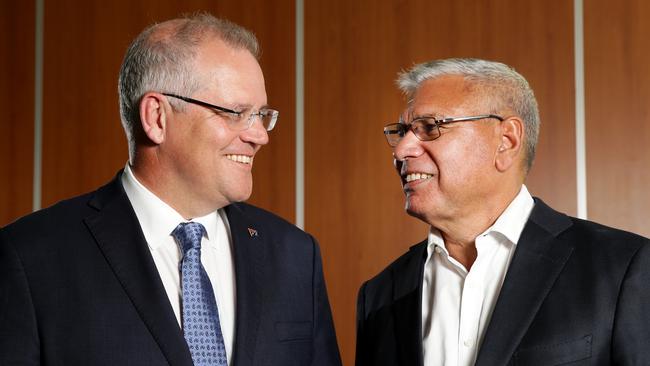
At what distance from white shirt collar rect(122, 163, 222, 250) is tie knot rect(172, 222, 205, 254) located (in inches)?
0.6

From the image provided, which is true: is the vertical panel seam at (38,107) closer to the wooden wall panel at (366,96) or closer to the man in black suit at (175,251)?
the wooden wall panel at (366,96)

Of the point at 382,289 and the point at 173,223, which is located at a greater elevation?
the point at 173,223

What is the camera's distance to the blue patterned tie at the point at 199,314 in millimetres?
1854

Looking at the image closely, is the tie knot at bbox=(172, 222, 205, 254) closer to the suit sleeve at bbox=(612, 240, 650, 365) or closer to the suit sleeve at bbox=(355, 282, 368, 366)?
the suit sleeve at bbox=(355, 282, 368, 366)

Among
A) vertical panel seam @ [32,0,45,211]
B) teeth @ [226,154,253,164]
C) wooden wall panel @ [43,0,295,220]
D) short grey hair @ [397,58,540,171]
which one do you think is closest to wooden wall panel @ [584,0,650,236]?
wooden wall panel @ [43,0,295,220]

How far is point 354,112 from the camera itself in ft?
16.0

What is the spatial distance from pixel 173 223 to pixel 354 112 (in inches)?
118

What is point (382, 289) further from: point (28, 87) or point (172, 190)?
point (28, 87)

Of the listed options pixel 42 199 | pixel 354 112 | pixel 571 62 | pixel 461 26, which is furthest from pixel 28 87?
pixel 571 62

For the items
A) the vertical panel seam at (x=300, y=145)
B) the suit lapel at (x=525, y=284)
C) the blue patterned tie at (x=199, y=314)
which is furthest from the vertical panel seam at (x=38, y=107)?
the suit lapel at (x=525, y=284)

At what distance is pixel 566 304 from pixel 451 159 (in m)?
0.48

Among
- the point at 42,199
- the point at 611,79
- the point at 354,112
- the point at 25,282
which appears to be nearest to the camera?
the point at 25,282

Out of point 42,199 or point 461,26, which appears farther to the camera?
point 42,199

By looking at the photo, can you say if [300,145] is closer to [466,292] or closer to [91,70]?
[91,70]
